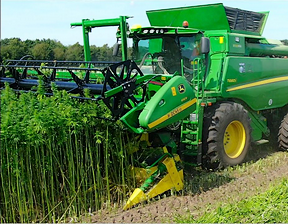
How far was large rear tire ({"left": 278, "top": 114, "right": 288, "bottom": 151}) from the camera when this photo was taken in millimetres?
6964

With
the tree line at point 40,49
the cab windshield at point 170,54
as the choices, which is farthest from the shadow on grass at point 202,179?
the tree line at point 40,49

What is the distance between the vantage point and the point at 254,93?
6301 mm

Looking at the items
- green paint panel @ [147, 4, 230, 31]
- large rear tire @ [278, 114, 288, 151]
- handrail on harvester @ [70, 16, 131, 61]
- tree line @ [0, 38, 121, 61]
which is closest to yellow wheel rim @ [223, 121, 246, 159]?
large rear tire @ [278, 114, 288, 151]

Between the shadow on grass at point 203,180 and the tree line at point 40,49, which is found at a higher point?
the tree line at point 40,49

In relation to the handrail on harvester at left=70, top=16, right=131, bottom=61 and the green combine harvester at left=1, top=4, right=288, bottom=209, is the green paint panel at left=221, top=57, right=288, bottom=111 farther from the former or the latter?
the handrail on harvester at left=70, top=16, right=131, bottom=61

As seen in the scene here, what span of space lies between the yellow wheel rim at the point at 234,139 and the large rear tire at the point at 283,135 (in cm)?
137

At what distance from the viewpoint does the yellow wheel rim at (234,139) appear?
19.2 ft

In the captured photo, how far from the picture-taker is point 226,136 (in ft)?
19.2

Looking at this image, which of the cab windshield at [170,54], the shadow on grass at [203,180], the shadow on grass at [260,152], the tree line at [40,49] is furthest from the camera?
the tree line at [40,49]

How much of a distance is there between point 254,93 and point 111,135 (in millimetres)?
2928

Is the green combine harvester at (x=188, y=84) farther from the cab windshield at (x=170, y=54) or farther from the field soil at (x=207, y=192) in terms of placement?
the field soil at (x=207, y=192)

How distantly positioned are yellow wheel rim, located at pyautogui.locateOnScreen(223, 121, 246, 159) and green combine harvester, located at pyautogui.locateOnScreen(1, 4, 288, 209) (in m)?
0.02

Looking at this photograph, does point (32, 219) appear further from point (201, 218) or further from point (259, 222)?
point (259, 222)

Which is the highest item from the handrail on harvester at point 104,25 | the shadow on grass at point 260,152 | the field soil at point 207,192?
the handrail on harvester at point 104,25
